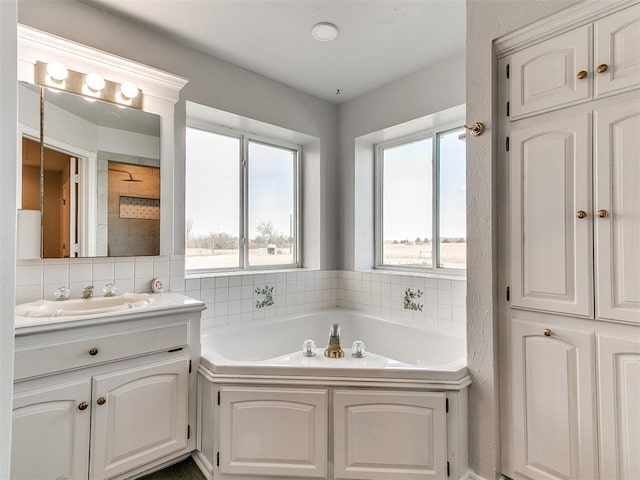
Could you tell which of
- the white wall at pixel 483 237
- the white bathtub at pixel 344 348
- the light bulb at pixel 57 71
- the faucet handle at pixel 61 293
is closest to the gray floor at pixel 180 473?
the white bathtub at pixel 344 348

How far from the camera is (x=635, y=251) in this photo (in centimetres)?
126

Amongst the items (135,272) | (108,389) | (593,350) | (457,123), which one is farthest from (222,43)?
(593,350)

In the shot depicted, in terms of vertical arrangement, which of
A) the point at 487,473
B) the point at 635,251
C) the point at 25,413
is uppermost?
the point at 635,251

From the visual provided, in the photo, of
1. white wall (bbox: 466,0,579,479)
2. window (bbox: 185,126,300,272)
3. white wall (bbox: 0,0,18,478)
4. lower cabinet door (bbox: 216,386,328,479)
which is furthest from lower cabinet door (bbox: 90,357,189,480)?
white wall (bbox: 466,0,579,479)

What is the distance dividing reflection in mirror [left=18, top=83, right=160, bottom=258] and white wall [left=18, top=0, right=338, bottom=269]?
0.20 meters

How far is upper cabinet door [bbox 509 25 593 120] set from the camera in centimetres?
137

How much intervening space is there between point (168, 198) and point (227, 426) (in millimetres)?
1410

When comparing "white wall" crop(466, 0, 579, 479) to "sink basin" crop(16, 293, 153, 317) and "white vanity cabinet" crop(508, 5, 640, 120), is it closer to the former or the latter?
"white vanity cabinet" crop(508, 5, 640, 120)

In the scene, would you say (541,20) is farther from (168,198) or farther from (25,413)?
(25,413)

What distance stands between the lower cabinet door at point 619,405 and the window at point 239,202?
2.35 metres

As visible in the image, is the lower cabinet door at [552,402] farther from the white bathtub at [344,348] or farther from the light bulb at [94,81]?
the light bulb at [94,81]

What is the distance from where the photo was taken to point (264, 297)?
8.84ft

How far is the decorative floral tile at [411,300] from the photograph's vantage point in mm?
2557

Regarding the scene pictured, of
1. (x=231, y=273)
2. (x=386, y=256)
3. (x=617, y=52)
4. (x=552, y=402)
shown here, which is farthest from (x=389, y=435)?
(x=617, y=52)
